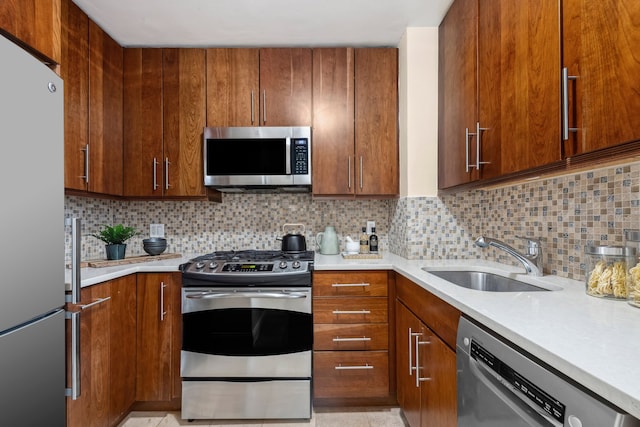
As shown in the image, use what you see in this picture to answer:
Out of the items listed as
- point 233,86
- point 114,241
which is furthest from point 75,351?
point 233,86

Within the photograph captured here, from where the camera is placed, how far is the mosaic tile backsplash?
1344 mm

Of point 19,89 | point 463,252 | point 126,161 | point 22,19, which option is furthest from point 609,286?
point 126,161

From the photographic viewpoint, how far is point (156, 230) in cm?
271

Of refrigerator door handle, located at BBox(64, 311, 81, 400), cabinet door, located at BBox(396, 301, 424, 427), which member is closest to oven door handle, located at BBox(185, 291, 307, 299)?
cabinet door, located at BBox(396, 301, 424, 427)

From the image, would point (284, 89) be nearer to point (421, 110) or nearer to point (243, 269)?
point (421, 110)

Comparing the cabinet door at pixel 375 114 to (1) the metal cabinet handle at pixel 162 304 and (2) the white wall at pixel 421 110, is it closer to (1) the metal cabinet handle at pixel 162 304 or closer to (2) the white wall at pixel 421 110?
(2) the white wall at pixel 421 110

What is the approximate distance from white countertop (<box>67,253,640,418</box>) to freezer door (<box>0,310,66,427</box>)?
1.65 ft

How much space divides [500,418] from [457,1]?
1.95m

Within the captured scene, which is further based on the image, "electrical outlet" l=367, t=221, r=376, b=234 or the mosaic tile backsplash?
"electrical outlet" l=367, t=221, r=376, b=234

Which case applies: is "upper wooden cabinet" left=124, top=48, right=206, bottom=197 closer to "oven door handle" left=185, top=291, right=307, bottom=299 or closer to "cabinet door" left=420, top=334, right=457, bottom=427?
"oven door handle" left=185, top=291, right=307, bottom=299

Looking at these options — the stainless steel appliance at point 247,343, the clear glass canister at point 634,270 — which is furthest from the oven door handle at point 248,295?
the clear glass canister at point 634,270

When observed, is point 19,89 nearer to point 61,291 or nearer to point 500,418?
point 61,291

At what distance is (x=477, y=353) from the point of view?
102 cm

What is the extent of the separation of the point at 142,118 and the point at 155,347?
4.96 feet
